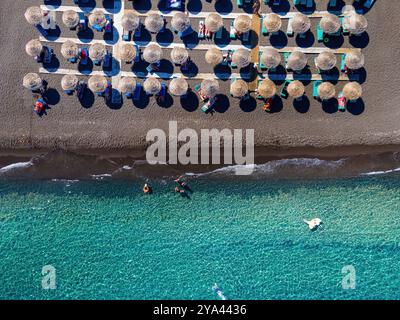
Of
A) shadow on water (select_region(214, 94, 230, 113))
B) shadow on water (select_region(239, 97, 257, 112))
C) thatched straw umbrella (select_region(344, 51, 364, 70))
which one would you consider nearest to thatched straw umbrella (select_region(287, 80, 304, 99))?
shadow on water (select_region(239, 97, 257, 112))

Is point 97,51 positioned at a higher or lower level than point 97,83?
higher

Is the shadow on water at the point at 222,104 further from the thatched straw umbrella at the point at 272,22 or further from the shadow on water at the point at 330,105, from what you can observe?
the shadow on water at the point at 330,105

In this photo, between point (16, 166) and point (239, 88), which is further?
point (16, 166)

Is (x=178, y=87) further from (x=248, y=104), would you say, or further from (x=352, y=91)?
(x=352, y=91)

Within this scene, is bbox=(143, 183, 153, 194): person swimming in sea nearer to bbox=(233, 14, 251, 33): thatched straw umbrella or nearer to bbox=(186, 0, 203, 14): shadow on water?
bbox=(233, 14, 251, 33): thatched straw umbrella

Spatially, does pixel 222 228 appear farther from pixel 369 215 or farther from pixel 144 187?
pixel 369 215

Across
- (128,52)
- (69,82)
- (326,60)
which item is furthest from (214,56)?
(69,82)

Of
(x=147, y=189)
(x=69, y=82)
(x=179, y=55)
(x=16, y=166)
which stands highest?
(x=179, y=55)
